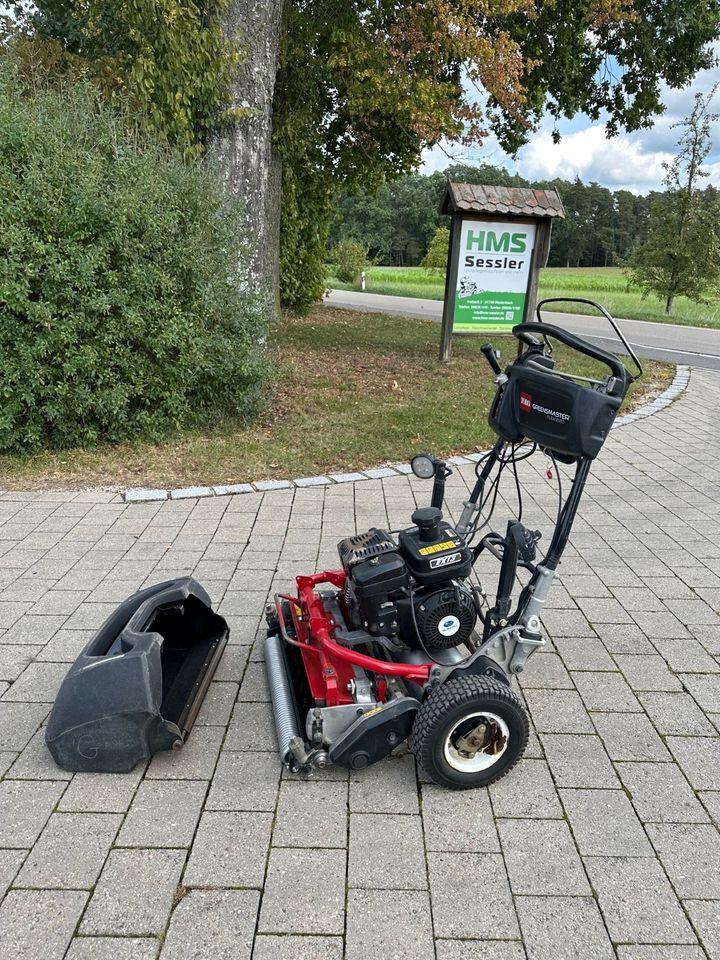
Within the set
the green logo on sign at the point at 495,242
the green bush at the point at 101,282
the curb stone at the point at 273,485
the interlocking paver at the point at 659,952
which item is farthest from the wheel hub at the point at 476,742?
the green logo on sign at the point at 495,242

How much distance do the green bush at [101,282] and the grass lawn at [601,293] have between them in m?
17.0

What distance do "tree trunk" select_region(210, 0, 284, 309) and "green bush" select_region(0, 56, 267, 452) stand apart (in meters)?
1.38

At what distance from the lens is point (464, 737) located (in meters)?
2.71

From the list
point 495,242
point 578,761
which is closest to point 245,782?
point 578,761

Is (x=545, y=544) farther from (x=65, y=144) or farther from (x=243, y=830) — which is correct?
(x=65, y=144)

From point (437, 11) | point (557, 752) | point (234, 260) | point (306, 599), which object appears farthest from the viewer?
point (437, 11)

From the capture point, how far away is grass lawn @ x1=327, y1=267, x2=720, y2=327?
2330 cm

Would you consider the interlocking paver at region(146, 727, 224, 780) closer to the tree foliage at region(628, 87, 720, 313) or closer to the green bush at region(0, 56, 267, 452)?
the green bush at region(0, 56, 267, 452)

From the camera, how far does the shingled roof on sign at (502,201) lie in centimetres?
1013

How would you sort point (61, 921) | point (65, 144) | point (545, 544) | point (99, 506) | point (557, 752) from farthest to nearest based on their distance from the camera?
point (65, 144)
point (99, 506)
point (545, 544)
point (557, 752)
point (61, 921)

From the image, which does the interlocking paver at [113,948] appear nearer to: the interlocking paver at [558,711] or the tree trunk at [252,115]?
the interlocking paver at [558,711]

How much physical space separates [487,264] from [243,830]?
9.48 meters

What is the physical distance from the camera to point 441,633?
2.94 m

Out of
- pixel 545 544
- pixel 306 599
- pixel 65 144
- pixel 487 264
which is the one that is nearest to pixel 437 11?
pixel 487 264
